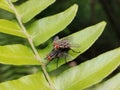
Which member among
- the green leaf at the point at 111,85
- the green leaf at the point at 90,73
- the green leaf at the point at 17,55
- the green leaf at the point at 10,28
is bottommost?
the green leaf at the point at 111,85

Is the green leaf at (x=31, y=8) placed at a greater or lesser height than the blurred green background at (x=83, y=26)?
greater

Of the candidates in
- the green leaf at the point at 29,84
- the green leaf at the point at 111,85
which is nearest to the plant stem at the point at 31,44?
the green leaf at the point at 29,84

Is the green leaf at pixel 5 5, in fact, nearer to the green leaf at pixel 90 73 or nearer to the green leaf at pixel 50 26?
the green leaf at pixel 50 26

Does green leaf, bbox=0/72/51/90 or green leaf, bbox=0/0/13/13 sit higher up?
green leaf, bbox=0/0/13/13

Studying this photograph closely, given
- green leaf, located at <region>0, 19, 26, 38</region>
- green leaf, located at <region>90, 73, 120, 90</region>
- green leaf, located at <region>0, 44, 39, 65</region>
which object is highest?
green leaf, located at <region>0, 19, 26, 38</region>

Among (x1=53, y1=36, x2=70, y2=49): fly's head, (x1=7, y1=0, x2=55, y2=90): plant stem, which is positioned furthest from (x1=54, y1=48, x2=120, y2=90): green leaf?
(x1=53, y1=36, x2=70, y2=49): fly's head

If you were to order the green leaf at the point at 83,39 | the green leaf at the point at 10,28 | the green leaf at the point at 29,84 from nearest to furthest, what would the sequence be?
the green leaf at the point at 29,84
the green leaf at the point at 83,39
the green leaf at the point at 10,28

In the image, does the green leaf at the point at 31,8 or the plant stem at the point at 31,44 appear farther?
the green leaf at the point at 31,8

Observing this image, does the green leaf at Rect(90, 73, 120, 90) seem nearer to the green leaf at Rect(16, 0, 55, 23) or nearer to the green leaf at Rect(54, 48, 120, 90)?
the green leaf at Rect(54, 48, 120, 90)
